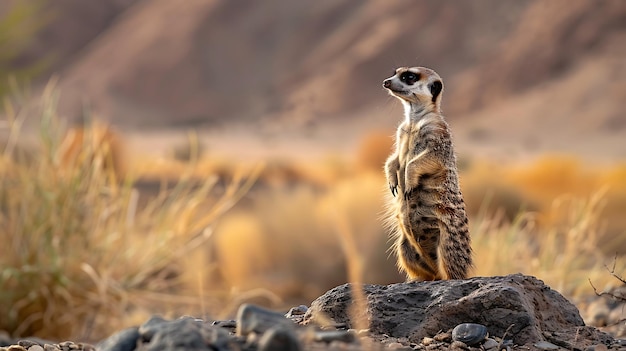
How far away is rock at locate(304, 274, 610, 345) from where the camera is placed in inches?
158

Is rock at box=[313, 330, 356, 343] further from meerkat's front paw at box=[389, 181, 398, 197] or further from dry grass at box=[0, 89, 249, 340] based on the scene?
dry grass at box=[0, 89, 249, 340]

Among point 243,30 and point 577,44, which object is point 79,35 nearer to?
point 243,30

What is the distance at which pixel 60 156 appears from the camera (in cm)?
800

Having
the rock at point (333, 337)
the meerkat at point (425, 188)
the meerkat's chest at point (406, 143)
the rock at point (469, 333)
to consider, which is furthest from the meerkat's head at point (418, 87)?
the rock at point (333, 337)

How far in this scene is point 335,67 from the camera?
164 feet

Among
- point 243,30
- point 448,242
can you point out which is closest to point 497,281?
point 448,242

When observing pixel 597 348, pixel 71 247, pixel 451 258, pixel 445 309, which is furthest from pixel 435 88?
pixel 71 247

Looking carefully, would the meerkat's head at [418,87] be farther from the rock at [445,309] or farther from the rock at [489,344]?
the rock at [489,344]

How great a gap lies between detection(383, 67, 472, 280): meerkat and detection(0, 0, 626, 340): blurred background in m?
0.40

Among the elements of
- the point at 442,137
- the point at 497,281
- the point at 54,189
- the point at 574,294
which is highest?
the point at 574,294

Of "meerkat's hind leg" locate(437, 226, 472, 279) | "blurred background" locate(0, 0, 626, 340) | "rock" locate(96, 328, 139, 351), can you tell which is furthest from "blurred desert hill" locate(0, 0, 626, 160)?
"rock" locate(96, 328, 139, 351)

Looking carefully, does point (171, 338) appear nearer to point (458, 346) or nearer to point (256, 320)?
point (256, 320)

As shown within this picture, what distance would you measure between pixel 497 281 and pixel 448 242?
0.37 metres

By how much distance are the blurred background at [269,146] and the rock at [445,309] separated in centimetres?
24
